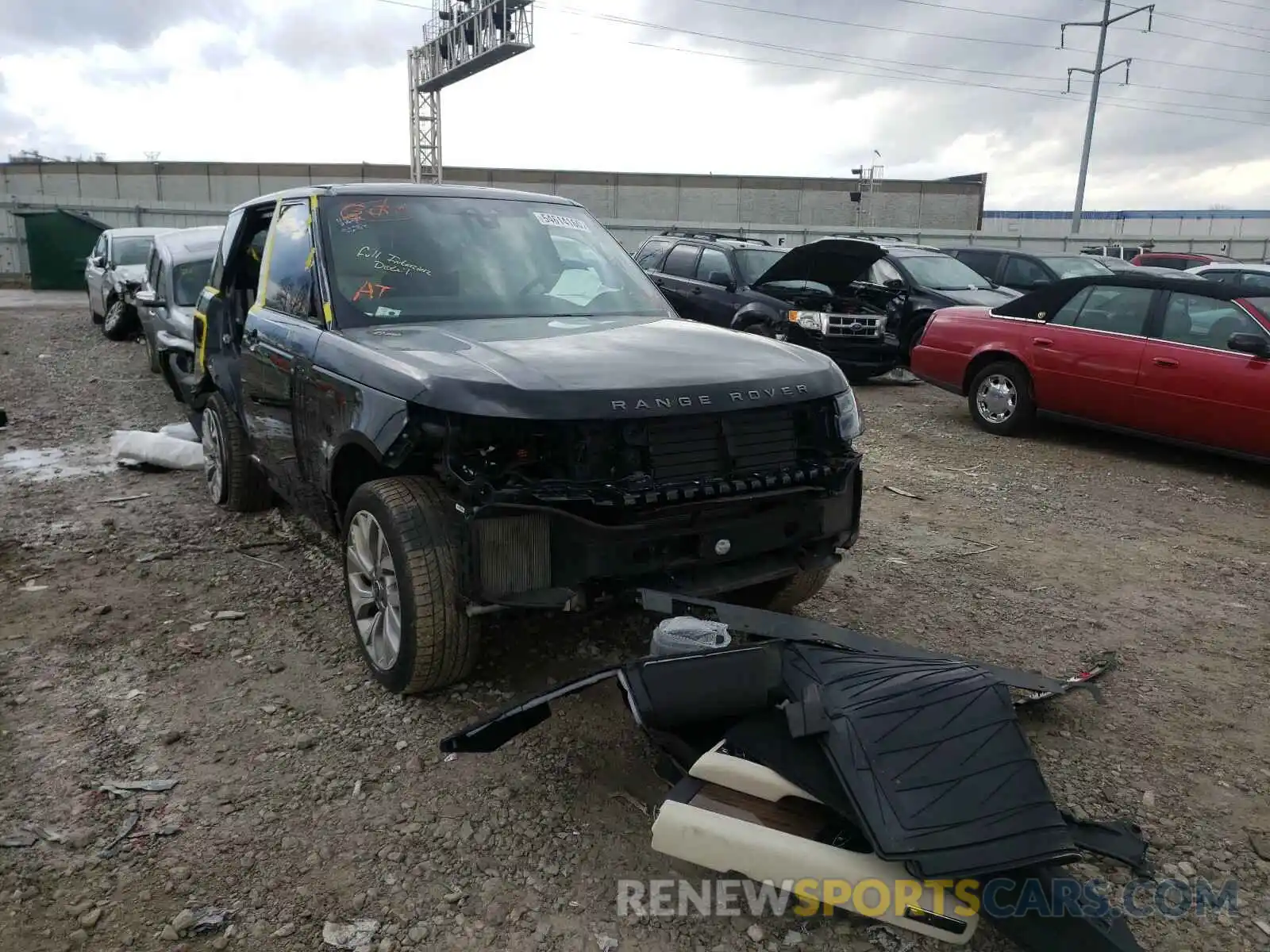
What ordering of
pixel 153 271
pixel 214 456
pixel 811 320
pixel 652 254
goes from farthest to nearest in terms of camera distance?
pixel 652 254 → pixel 811 320 → pixel 153 271 → pixel 214 456

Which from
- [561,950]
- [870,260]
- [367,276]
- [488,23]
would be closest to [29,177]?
[488,23]

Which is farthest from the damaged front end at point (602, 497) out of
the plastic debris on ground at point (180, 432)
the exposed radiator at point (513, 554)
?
the plastic debris on ground at point (180, 432)

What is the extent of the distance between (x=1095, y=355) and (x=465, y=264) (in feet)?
19.5

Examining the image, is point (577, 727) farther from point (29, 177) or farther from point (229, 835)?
point (29, 177)

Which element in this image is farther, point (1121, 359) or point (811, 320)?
point (811, 320)

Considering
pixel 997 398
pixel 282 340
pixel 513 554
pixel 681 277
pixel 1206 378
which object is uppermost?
pixel 681 277

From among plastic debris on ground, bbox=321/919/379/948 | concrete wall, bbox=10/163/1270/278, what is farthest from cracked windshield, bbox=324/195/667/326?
concrete wall, bbox=10/163/1270/278

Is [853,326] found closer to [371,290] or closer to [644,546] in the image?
[371,290]

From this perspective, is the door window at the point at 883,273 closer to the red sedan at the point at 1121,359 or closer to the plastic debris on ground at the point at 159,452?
the red sedan at the point at 1121,359

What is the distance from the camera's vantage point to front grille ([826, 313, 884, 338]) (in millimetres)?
10898

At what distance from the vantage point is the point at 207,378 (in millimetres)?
5797

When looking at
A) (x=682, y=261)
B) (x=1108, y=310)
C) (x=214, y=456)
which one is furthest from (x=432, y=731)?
(x=682, y=261)

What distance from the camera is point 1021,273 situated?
567 inches

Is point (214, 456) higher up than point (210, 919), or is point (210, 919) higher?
point (214, 456)
